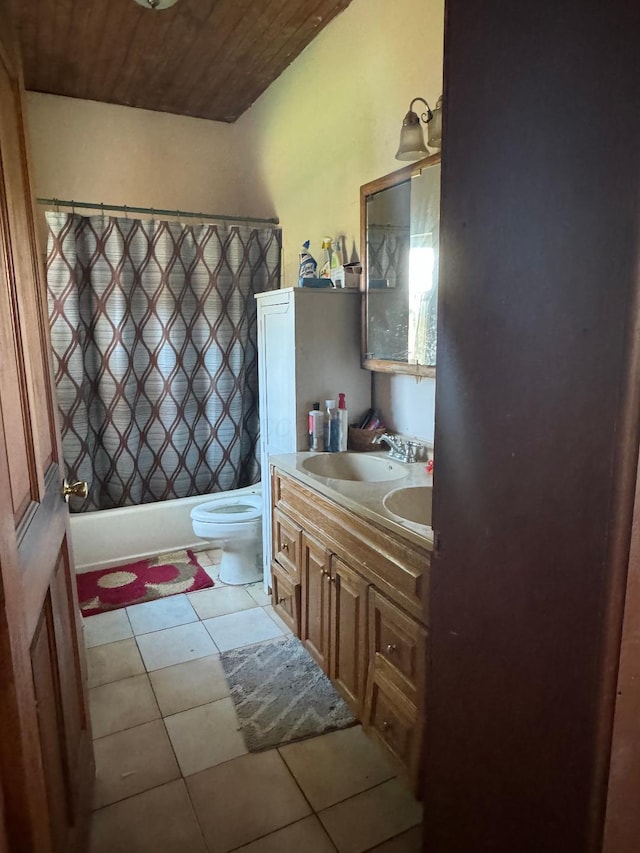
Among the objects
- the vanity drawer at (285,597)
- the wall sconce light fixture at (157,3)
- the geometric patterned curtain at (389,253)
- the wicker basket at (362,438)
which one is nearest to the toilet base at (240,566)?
the vanity drawer at (285,597)

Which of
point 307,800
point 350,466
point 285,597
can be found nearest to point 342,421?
point 350,466

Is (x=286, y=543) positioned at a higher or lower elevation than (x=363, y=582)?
lower

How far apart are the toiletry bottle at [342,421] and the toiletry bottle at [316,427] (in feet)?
0.26

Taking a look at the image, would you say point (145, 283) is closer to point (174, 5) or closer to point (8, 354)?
point (174, 5)

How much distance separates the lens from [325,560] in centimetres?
191

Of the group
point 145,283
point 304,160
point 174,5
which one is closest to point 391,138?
point 304,160

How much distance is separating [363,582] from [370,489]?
31 centimetres

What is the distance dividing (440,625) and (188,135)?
11.9ft

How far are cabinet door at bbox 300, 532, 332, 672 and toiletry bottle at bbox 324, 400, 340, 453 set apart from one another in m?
0.45

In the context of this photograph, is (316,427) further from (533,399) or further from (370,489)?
(533,399)

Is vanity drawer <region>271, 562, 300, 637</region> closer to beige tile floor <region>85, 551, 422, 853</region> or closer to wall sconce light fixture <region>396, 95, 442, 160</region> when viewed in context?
beige tile floor <region>85, 551, 422, 853</region>

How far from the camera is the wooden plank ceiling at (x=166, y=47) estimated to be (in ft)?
7.67

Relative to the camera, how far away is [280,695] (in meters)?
2.01

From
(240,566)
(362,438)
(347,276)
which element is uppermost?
(347,276)
